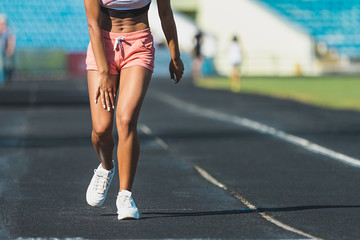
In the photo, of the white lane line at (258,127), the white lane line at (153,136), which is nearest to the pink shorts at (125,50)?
the white lane line at (258,127)

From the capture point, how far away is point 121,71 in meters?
6.67

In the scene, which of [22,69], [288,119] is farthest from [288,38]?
[288,119]

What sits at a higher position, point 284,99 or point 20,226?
point 20,226

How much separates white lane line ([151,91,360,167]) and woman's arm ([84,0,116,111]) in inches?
178

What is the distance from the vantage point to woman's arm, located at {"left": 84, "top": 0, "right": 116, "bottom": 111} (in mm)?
6492

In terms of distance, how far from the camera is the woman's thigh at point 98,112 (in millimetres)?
6625

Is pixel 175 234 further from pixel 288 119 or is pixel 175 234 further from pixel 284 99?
pixel 284 99

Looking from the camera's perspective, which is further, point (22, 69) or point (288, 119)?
point (22, 69)

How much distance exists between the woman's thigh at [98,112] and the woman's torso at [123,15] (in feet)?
1.19

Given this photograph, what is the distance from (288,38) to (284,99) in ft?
87.5

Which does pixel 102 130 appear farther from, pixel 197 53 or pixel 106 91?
pixel 197 53

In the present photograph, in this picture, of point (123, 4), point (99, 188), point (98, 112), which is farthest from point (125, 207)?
point (123, 4)

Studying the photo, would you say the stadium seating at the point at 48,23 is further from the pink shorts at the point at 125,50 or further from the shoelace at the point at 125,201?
the shoelace at the point at 125,201

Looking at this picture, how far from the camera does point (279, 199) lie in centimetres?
776
